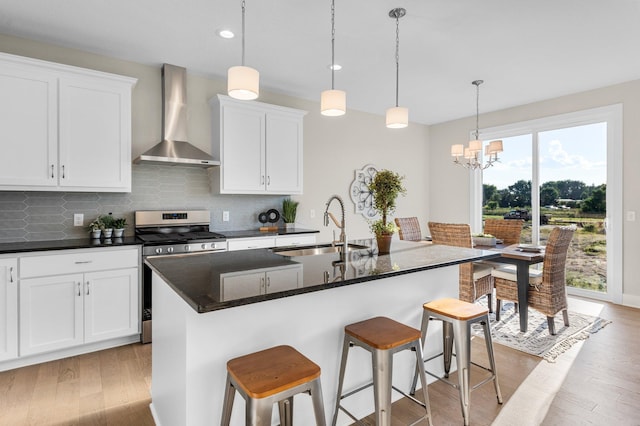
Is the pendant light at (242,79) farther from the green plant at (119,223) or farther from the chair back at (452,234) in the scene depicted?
the chair back at (452,234)

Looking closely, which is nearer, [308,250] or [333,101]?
[333,101]

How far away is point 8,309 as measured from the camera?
255 cm

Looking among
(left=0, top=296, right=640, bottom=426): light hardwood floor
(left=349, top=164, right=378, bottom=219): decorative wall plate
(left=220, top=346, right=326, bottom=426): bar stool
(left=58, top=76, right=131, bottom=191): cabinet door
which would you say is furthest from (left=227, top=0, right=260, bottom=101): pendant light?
(left=349, top=164, right=378, bottom=219): decorative wall plate

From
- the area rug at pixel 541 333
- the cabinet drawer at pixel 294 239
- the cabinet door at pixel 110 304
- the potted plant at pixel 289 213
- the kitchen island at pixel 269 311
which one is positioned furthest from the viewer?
the potted plant at pixel 289 213

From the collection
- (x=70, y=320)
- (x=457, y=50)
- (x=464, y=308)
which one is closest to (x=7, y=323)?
(x=70, y=320)

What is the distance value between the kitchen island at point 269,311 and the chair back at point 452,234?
96 cm

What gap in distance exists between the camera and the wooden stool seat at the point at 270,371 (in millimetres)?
1226

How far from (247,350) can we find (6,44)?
11.3ft

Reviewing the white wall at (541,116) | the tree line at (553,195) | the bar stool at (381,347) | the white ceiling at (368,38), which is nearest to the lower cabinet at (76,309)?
the white ceiling at (368,38)

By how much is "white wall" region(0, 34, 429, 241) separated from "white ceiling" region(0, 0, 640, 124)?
14 cm

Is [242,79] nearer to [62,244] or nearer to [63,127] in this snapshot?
[63,127]

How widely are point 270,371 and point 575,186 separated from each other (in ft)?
16.9

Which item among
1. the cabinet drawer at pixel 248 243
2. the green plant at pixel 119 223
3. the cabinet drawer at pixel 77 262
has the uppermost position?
the green plant at pixel 119 223

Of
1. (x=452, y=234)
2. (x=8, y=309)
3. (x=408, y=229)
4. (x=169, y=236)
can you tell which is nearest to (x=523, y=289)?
(x=452, y=234)
